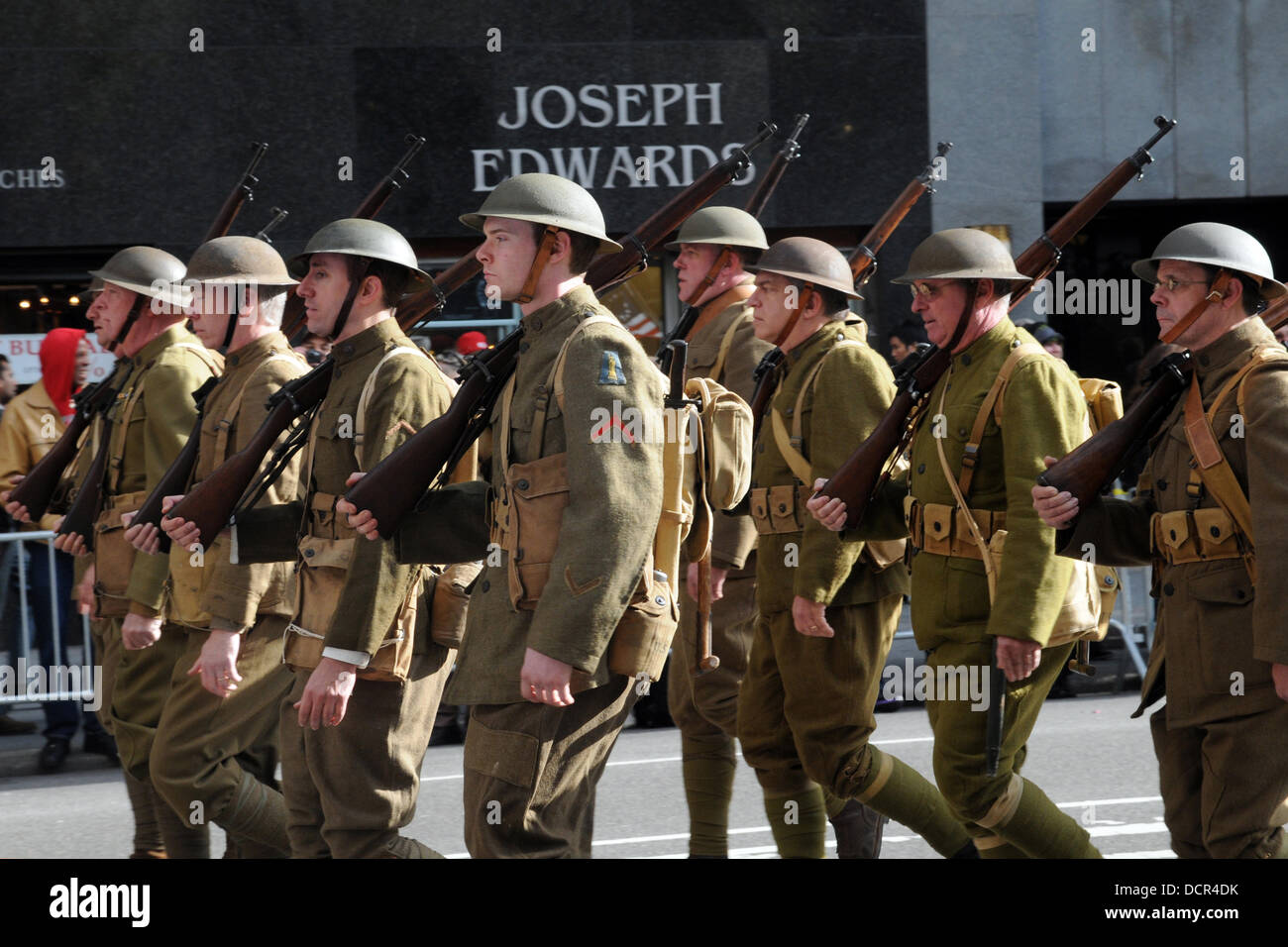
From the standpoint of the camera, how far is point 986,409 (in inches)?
203

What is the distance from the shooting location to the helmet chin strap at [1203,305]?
477 cm

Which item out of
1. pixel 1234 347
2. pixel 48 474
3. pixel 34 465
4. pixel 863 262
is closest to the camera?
pixel 1234 347

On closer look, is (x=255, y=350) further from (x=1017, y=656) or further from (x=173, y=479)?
(x=1017, y=656)

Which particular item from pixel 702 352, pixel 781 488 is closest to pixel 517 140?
pixel 702 352

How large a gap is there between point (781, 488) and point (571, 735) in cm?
197

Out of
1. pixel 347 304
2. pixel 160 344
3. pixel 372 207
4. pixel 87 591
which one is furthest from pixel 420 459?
pixel 372 207

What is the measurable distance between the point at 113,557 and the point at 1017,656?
130 inches

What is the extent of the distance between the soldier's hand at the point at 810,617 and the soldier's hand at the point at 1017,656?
795mm

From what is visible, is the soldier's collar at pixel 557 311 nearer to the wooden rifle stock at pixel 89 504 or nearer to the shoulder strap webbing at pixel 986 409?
the shoulder strap webbing at pixel 986 409

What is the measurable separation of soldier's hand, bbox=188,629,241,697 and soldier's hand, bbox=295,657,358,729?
0.80m

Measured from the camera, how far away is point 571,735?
169 inches

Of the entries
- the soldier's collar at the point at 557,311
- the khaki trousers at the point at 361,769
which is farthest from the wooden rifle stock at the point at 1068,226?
the khaki trousers at the point at 361,769

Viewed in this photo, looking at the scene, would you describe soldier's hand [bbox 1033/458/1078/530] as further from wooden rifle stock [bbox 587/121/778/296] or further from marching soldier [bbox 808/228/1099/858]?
wooden rifle stock [bbox 587/121/778/296]
